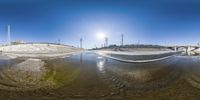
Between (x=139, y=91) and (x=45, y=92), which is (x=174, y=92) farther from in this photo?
(x=45, y=92)

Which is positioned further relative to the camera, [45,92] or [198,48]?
[198,48]

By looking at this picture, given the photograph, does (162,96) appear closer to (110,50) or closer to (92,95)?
(92,95)

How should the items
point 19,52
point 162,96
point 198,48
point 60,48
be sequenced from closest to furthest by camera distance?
1. point 162,96
2. point 60,48
3. point 19,52
4. point 198,48

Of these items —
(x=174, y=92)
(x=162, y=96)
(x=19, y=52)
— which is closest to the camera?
(x=162, y=96)

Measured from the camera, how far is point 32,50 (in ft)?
102

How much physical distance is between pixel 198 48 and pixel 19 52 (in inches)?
2785

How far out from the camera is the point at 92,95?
783 cm

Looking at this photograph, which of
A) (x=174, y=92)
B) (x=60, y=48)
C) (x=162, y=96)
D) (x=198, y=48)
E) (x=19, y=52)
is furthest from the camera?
(x=198, y=48)

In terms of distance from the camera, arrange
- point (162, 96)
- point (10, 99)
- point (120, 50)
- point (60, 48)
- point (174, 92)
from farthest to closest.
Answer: point (60, 48), point (120, 50), point (174, 92), point (162, 96), point (10, 99)

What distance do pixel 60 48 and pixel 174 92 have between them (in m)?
22.8

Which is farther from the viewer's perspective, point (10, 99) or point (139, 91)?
point (139, 91)

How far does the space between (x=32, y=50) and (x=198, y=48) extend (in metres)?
72.0

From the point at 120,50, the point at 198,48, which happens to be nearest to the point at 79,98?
the point at 120,50

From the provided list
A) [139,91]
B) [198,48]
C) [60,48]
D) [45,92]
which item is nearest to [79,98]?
[45,92]
